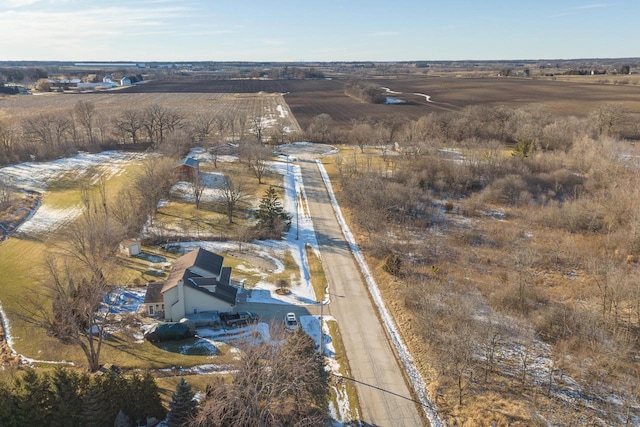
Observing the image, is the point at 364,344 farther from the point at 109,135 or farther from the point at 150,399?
the point at 109,135

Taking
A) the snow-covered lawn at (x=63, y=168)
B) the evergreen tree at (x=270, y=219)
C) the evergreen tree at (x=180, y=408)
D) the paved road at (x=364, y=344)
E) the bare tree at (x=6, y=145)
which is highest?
the bare tree at (x=6, y=145)

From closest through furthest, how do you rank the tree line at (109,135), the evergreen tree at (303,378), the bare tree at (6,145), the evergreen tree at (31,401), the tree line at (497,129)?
the evergreen tree at (31,401)
the evergreen tree at (303,378)
the bare tree at (6,145)
the tree line at (109,135)
the tree line at (497,129)

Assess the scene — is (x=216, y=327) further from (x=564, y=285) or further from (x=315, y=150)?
(x=315, y=150)

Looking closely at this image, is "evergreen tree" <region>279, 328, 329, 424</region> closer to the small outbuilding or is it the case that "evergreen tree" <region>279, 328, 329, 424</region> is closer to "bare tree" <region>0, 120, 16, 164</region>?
the small outbuilding

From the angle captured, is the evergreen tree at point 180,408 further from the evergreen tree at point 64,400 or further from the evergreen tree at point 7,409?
the evergreen tree at point 7,409

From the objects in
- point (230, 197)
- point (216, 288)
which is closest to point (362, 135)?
point (230, 197)

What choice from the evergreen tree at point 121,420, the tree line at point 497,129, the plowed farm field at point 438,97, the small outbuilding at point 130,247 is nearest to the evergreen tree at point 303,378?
the evergreen tree at point 121,420

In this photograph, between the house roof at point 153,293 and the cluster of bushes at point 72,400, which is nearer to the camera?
the cluster of bushes at point 72,400
